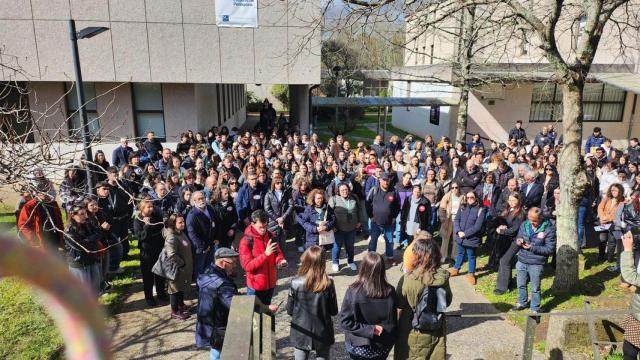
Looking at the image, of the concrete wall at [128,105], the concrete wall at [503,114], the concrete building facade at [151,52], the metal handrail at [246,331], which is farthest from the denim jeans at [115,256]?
the concrete wall at [503,114]

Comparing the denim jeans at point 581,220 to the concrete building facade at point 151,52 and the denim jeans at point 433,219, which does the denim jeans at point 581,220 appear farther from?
the concrete building facade at point 151,52

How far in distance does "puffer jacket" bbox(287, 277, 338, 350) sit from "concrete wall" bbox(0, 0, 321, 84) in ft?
32.5

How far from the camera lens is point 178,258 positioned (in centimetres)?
613

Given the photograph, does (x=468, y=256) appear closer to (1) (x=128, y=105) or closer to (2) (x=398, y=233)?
(2) (x=398, y=233)

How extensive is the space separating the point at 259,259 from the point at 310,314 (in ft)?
4.32

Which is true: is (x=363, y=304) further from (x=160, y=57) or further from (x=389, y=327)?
(x=160, y=57)

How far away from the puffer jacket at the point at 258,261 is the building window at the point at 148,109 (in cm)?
1076

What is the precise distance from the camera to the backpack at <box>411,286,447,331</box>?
166 inches

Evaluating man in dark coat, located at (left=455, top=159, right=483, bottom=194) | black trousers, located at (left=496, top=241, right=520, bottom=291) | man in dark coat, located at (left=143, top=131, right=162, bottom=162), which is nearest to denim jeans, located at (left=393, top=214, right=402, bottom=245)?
man in dark coat, located at (left=455, top=159, right=483, bottom=194)

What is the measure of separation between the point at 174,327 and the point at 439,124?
18.5 m

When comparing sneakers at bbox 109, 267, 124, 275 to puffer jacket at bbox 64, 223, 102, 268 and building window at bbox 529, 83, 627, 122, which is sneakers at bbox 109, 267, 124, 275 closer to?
puffer jacket at bbox 64, 223, 102, 268

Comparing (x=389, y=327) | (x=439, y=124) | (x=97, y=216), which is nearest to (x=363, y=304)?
(x=389, y=327)

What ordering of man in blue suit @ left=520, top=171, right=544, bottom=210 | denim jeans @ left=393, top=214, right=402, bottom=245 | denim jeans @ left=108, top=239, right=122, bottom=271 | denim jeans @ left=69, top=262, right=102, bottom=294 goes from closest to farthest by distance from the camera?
1. denim jeans @ left=69, top=262, right=102, bottom=294
2. denim jeans @ left=108, top=239, right=122, bottom=271
3. man in blue suit @ left=520, top=171, right=544, bottom=210
4. denim jeans @ left=393, top=214, right=402, bottom=245

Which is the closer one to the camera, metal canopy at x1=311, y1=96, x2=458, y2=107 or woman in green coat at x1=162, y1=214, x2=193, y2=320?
woman in green coat at x1=162, y1=214, x2=193, y2=320
